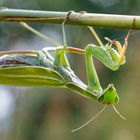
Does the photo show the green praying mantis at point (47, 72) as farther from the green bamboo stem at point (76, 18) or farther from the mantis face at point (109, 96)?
the green bamboo stem at point (76, 18)

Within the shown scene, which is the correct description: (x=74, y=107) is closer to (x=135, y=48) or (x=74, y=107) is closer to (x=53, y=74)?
(x=135, y=48)

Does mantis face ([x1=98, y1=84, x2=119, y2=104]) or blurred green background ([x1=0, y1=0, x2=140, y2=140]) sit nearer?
mantis face ([x1=98, y1=84, x2=119, y2=104])

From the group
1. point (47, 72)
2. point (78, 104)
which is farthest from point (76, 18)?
point (78, 104)

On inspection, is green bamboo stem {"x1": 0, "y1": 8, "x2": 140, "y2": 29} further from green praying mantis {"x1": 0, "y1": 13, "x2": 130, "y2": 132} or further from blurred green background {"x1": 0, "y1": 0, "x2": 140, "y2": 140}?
blurred green background {"x1": 0, "y1": 0, "x2": 140, "y2": 140}

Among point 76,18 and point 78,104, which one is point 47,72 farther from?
point 78,104

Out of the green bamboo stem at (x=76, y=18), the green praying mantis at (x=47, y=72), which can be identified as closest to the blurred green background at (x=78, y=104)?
the green praying mantis at (x=47, y=72)

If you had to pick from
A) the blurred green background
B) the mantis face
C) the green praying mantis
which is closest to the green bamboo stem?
the green praying mantis
